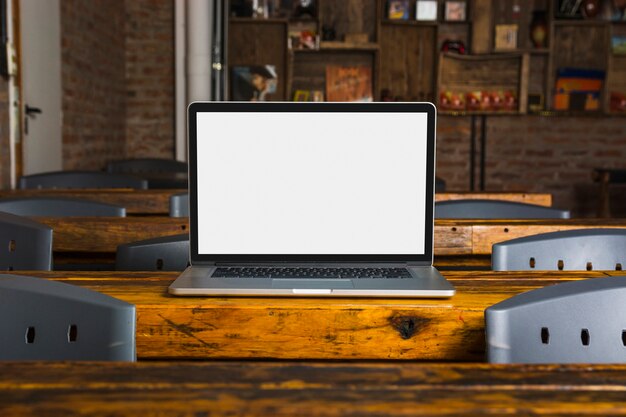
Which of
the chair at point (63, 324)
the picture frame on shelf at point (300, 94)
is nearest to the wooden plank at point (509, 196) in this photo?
the chair at point (63, 324)

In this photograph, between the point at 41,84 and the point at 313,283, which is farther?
the point at 41,84

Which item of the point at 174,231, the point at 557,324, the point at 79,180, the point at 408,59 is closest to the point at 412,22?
the point at 408,59

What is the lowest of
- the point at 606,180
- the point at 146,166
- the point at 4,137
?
the point at 606,180

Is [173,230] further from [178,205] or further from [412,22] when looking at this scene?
[412,22]

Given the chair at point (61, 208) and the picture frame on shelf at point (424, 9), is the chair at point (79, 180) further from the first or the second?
the picture frame on shelf at point (424, 9)

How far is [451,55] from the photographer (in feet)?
22.7

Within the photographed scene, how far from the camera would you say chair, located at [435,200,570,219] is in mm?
2709

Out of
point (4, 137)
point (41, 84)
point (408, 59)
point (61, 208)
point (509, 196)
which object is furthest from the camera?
point (408, 59)

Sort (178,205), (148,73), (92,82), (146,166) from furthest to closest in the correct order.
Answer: (148,73)
(92,82)
(146,166)
(178,205)

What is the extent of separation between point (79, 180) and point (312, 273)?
2.59 m

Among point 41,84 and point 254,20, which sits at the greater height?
point 254,20

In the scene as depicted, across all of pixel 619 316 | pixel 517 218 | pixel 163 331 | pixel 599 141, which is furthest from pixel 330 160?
pixel 599 141

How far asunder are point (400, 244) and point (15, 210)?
152cm

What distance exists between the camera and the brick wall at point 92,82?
4973mm
